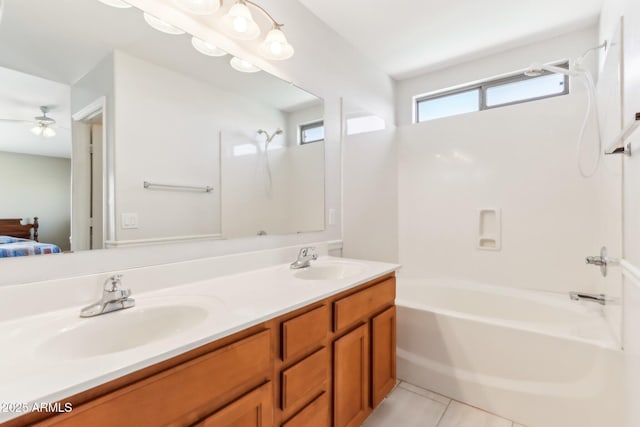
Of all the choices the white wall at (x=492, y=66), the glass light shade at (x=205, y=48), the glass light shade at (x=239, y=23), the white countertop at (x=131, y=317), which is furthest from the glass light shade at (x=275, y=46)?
the white wall at (x=492, y=66)

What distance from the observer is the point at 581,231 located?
2.21m

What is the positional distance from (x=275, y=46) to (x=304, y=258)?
1.19m

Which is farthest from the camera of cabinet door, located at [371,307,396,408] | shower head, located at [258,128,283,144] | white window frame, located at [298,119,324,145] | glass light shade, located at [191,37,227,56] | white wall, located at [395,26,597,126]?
white wall, located at [395,26,597,126]

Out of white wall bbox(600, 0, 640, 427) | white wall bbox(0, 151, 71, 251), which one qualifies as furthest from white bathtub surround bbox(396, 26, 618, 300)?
white wall bbox(0, 151, 71, 251)

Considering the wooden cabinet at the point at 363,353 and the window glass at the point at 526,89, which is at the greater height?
the window glass at the point at 526,89

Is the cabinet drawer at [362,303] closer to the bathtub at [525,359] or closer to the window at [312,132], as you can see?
the bathtub at [525,359]

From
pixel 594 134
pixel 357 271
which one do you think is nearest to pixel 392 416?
pixel 357 271

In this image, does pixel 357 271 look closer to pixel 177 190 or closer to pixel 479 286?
pixel 177 190

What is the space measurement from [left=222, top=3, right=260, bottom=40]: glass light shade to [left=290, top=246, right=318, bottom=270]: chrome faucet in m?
1.18

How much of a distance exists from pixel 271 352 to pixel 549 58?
9.78 feet

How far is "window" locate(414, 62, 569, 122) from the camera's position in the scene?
249 cm

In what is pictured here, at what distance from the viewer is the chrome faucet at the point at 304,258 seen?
1693 millimetres

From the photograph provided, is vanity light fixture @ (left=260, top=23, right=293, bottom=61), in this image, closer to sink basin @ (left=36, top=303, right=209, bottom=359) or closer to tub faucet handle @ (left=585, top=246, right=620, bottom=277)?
sink basin @ (left=36, top=303, right=209, bottom=359)

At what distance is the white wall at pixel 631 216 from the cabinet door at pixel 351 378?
1.01 metres
